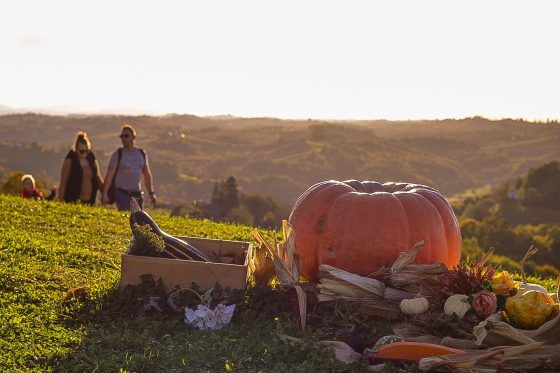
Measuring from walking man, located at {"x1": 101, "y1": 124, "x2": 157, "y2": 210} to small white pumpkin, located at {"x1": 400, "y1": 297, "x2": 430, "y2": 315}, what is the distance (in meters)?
8.27

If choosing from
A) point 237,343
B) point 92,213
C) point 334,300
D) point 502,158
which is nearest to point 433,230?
point 334,300

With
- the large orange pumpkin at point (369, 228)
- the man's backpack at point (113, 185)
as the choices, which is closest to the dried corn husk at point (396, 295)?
the large orange pumpkin at point (369, 228)

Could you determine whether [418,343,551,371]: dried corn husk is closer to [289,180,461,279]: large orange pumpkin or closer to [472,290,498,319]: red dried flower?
[472,290,498,319]: red dried flower

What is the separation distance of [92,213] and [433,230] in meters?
8.09

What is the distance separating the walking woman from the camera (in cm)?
1421

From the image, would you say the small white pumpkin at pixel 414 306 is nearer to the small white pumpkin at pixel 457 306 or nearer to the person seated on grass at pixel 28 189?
the small white pumpkin at pixel 457 306

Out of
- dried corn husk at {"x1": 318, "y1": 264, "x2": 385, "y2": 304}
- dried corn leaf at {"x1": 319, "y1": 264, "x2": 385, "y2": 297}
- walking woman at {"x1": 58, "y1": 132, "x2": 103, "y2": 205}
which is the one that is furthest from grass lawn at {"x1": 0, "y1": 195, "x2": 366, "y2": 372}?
walking woman at {"x1": 58, "y1": 132, "x2": 103, "y2": 205}

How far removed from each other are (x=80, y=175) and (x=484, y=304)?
11137 millimetres

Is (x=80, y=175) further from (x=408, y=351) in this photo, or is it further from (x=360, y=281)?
(x=408, y=351)

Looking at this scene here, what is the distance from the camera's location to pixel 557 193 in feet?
241

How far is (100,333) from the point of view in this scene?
5.79 metres

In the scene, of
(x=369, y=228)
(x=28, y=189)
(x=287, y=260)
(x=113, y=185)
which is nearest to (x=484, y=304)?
(x=369, y=228)

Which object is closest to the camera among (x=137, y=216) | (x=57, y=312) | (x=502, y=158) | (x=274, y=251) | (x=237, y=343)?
(x=237, y=343)

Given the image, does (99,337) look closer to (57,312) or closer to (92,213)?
(57,312)
